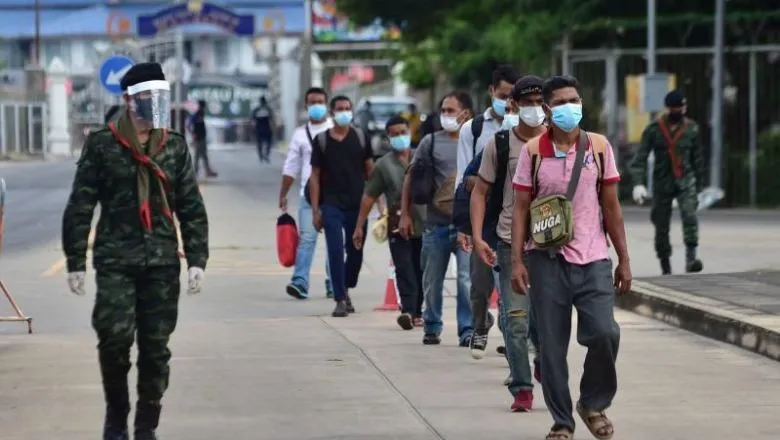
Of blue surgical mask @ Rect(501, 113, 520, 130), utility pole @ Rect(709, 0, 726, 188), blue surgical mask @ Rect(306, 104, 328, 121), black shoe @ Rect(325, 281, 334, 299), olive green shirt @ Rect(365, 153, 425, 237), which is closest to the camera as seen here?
blue surgical mask @ Rect(501, 113, 520, 130)

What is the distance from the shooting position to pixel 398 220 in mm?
13898

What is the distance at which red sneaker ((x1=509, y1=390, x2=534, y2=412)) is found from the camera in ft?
31.6

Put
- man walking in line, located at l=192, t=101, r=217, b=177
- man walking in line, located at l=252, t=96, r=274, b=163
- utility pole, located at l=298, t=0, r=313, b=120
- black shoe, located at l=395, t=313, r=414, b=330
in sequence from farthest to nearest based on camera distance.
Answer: utility pole, located at l=298, t=0, r=313, b=120 < man walking in line, located at l=252, t=96, r=274, b=163 < man walking in line, located at l=192, t=101, r=217, b=177 < black shoe, located at l=395, t=313, r=414, b=330

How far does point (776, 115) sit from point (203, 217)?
24319 mm

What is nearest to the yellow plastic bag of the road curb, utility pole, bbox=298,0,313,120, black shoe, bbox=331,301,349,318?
black shoe, bbox=331,301,349,318

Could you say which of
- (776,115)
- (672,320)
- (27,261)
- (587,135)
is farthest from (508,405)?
(776,115)

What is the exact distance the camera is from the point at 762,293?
15.2 metres

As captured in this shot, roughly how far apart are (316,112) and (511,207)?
668 centimetres

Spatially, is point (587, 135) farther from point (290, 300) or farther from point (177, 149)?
point (290, 300)

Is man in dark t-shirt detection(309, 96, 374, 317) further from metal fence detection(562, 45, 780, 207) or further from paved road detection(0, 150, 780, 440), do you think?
metal fence detection(562, 45, 780, 207)

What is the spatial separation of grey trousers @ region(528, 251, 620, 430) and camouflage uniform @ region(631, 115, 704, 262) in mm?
8938

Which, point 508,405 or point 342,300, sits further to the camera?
point 342,300

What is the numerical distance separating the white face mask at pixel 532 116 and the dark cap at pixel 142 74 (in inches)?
83.9

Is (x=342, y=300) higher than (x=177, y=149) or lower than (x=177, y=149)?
lower
